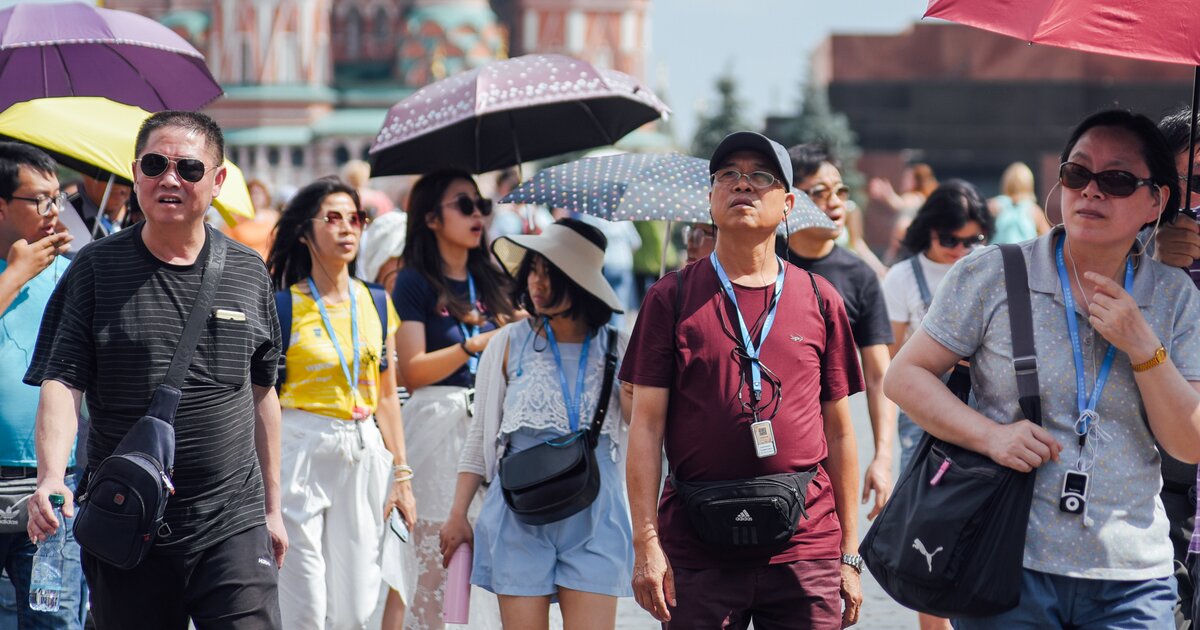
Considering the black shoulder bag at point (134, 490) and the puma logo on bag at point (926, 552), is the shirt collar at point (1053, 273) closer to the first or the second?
the puma logo on bag at point (926, 552)

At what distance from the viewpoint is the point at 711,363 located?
4113 mm

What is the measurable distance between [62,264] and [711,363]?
2.56 meters

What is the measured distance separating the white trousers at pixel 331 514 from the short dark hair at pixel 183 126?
60.9 inches

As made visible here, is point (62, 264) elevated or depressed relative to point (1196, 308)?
depressed

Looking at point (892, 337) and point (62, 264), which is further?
point (892, 337)

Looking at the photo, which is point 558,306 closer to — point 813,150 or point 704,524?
point 704,524

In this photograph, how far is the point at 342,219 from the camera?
594 centimetres

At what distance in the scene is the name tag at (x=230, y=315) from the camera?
4266 millimetres

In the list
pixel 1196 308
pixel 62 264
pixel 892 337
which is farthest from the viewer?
pixel 892 337

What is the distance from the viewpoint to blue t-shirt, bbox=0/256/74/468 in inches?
202

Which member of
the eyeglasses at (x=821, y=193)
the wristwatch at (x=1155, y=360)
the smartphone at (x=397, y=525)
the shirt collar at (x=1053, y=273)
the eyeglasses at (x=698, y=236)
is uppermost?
the shirt collar at (x=1053, y=273)

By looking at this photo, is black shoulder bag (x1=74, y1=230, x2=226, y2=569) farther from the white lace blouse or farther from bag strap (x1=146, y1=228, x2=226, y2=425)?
the white lace blouse

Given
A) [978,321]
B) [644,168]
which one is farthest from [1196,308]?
[644,168]

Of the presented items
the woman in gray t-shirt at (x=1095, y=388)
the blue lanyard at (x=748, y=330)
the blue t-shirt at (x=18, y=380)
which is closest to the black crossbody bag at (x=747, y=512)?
the blue lanyard at (x=748, y=330)
